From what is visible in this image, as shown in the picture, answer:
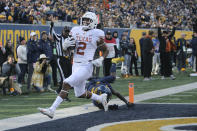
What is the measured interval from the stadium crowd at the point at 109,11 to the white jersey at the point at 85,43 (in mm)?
12606

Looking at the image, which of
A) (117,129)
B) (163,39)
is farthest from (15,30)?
(117,129)

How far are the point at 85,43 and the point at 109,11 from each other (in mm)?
24937

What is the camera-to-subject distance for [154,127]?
7.40m

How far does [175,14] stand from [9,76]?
31.6 meters

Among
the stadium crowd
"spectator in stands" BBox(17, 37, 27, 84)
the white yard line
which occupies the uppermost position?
the stadium crowd

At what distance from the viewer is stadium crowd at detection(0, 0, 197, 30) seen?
22.4 meters

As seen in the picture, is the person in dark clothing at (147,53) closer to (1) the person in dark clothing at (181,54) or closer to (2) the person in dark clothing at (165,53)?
(2) the person in dark clothing at (165,53)

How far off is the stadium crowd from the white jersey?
12606mm

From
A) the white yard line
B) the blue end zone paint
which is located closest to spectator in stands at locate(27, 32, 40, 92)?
the white yard line

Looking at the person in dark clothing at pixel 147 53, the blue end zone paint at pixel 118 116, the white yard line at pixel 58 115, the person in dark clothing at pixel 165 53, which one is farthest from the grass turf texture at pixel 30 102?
the person in dark clothing at pixel 165 53

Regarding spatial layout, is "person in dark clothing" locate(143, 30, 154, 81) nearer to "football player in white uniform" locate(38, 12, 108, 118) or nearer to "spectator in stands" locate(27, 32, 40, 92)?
"spectator in stands" locate(27, 32, 40, 92)

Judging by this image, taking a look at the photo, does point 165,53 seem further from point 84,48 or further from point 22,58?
point 84,48

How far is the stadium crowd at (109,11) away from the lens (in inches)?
882

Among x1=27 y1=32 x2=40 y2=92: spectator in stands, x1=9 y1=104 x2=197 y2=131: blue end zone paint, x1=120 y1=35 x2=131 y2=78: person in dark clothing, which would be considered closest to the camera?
x1=9 y1=104 x2=197 y2=131: blue end zone paint
